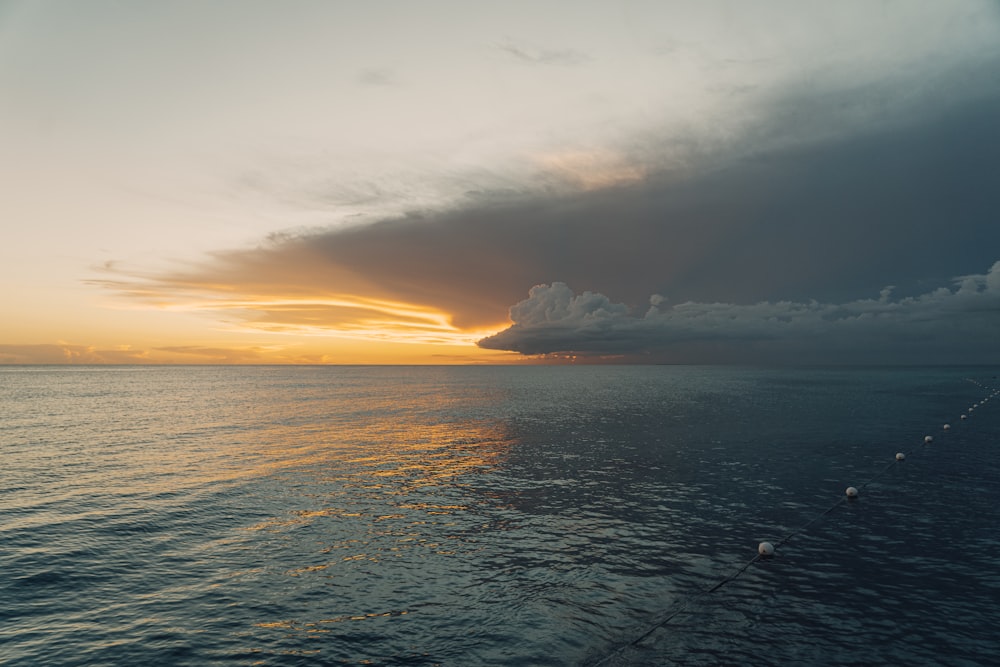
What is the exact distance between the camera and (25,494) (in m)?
48.2

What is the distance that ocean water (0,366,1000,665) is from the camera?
2333cm

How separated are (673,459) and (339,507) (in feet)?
129

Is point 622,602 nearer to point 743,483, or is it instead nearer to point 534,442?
point 743,483

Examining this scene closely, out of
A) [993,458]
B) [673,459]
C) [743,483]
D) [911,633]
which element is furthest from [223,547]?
[993,458]

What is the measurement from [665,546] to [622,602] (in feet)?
29.3

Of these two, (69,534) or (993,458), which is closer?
(69,534)

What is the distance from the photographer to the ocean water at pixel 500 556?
23.3 metres

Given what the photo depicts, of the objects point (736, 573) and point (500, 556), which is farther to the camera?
point (500, 556)

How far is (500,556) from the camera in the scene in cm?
3341

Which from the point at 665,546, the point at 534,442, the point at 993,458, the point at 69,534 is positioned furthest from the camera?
the point at 534,442

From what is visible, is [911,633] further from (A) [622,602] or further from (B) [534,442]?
(B) [534,442]

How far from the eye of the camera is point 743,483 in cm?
5234

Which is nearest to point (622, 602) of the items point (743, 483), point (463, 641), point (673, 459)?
point (463, 641)

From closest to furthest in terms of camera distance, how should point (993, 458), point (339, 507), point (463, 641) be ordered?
point (463, 641), point (339, 507), point (993, 458)
